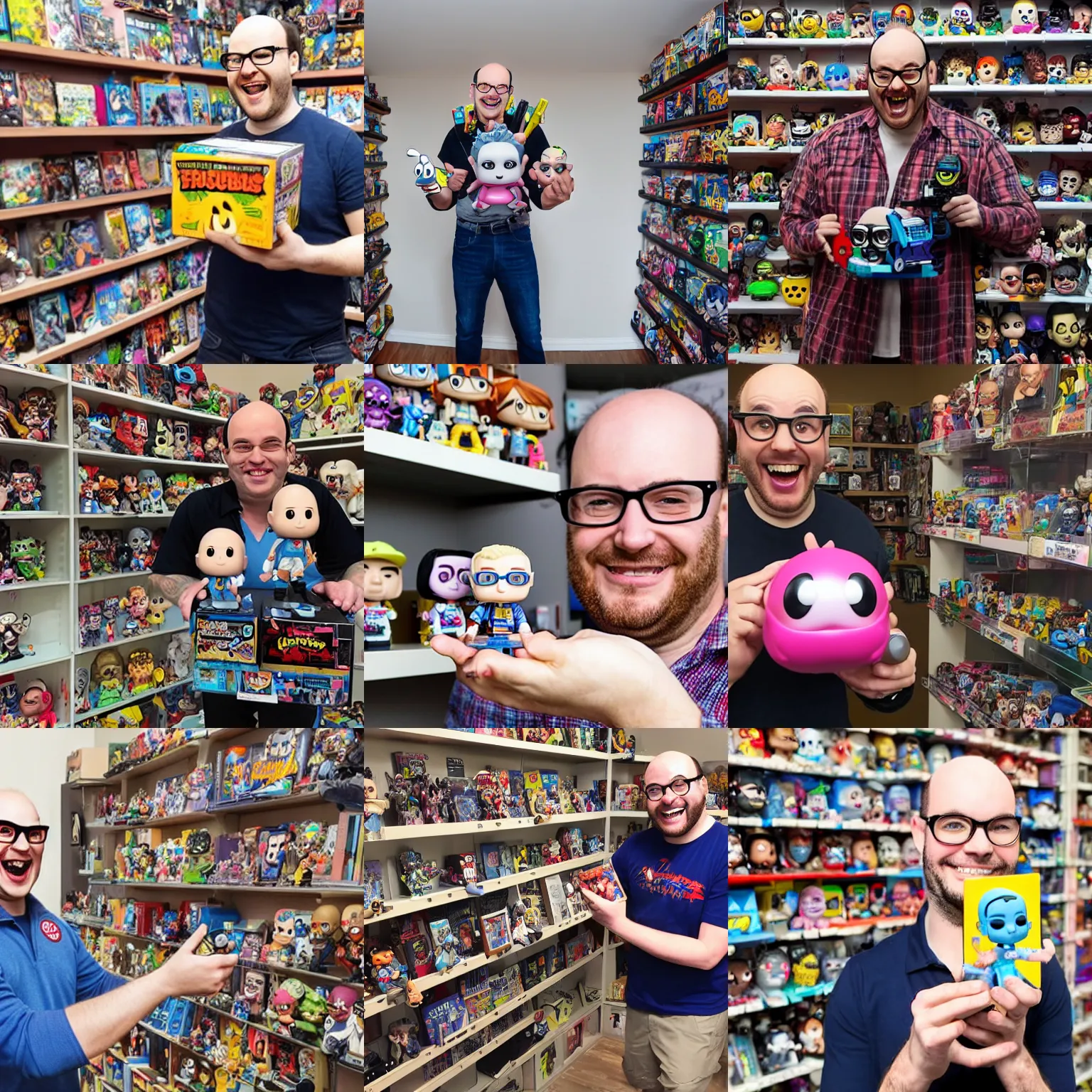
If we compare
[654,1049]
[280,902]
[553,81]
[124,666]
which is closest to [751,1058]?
[654,1049]

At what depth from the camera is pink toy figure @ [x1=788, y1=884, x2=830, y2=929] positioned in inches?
105

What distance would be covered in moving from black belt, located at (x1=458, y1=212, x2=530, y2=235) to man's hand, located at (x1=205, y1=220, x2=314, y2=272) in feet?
1.49

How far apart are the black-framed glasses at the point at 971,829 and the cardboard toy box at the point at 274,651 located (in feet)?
4.52

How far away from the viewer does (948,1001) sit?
169cm

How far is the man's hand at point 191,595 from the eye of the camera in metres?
2.18

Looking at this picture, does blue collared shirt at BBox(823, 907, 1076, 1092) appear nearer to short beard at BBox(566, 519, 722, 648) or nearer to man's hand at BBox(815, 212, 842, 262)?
short beard at BBox(566, 519, 722, 648)

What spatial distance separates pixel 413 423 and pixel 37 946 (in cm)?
151

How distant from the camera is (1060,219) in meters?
3.16

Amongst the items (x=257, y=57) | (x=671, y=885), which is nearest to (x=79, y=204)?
(x=257, y=57)

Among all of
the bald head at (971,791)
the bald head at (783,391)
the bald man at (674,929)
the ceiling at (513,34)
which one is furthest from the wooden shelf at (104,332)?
the bald head at (971,791)

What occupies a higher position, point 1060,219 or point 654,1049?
point 1060,219

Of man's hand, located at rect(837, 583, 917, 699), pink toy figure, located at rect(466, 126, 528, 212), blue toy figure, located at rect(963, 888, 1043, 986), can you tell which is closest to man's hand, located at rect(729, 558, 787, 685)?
man's hand, located at rect(837, 583, 917, 699)

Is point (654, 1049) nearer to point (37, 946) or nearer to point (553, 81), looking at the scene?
point (37, 946)

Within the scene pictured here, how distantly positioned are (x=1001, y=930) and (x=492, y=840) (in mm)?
1263
